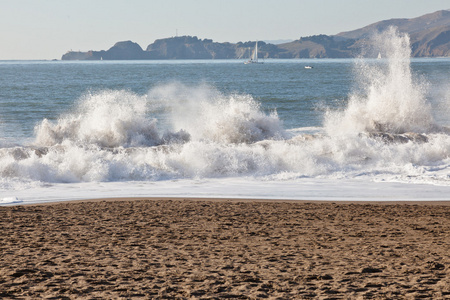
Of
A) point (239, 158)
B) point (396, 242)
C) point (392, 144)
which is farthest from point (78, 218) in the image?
point (392, 144)

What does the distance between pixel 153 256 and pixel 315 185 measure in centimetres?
679

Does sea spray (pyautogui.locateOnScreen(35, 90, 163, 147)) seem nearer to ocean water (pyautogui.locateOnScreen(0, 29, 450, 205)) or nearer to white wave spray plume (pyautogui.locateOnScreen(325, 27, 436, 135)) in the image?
ocean water (pyautogui.locateOnScreen(0, 29, 450, 205))

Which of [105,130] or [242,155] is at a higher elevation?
[105,130]

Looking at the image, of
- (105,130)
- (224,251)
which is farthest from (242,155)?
(224,251)

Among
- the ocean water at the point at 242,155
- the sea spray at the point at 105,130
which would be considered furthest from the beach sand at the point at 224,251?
the sea spray at the point at 105,130

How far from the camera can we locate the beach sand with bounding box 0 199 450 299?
5422mm

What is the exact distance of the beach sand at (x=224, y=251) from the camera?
5.42m

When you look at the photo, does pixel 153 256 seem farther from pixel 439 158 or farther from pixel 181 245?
pixel 439 158

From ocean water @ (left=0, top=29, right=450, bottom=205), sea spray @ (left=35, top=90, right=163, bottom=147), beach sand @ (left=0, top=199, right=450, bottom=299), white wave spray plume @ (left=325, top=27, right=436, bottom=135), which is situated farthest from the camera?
white wave spray plume @ (left=325, top=27, right=436, bottom=135)

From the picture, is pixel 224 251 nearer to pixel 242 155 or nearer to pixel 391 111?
pixel 242 155

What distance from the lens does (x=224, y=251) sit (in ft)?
22.6

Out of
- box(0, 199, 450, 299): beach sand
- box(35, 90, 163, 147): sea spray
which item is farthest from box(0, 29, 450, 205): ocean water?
box(0, 199, 450, 299): beach sand

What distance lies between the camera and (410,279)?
5660 millimetres

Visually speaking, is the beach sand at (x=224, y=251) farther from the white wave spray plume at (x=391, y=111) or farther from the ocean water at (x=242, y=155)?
the white wave spray plume at (x=391, y=111)
